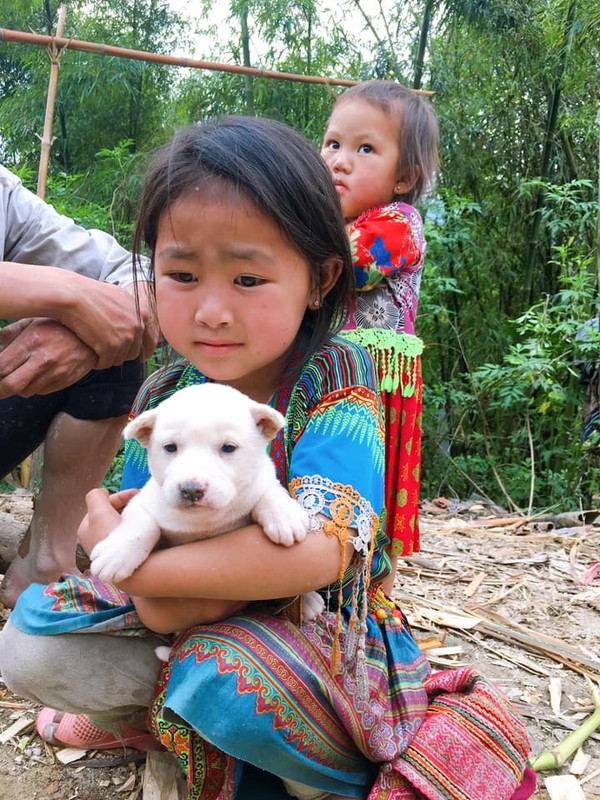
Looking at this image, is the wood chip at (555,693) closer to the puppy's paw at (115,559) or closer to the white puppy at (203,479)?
the white puppy at (203,479)

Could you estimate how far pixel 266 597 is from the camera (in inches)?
59.8

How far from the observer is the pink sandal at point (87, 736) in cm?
191

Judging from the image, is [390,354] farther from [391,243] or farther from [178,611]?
[178,611]

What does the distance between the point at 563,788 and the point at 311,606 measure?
2.67 ft

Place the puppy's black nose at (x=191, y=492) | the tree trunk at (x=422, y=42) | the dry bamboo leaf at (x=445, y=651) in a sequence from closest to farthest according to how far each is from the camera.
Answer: the puppy's black nose at (x=191, y=492)
the dry bamboo leaf at (x=445, y=651)
the tree trunk at (x=422, y=42)

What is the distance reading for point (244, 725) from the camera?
1500 millimetres

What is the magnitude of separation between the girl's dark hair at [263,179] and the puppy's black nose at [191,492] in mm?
547

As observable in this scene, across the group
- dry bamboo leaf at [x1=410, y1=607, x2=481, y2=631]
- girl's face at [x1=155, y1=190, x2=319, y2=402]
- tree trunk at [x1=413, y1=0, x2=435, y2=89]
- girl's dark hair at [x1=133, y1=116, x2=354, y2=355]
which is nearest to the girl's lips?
girl's face at [x1=155, y1=190, x2=319, y2=402]

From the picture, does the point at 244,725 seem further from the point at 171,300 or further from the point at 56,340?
the point at 56,340

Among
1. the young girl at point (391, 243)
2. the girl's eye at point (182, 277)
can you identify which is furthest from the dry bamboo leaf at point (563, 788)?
the girl's eye at point (182, 277)

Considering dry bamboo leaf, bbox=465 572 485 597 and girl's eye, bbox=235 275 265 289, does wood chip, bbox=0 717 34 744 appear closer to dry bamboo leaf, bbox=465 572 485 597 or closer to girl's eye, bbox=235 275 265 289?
girl's eye, bbox=235 275 265 289

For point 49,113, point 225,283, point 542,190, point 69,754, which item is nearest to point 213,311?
point 225,283

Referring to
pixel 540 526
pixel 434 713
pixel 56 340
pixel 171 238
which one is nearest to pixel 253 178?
pixel 171 238

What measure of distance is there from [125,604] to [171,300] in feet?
2.44
